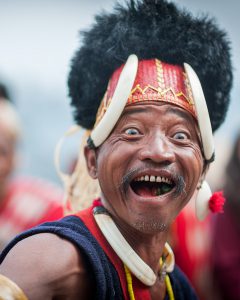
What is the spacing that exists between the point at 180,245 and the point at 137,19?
2622 millimetres

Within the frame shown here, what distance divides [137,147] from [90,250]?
1.49 ft

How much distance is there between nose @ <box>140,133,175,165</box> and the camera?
2.54 m

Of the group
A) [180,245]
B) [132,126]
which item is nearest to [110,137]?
[132,126]

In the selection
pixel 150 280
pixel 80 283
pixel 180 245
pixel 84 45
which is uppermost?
pixel 84 45

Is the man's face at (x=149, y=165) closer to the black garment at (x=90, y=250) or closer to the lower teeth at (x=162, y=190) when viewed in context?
the lower teeth at (x=162, y=190)

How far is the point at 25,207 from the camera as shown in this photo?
559 cm

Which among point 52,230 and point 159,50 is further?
point 159,50

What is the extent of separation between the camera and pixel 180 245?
5.04 m

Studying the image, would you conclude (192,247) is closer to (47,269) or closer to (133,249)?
(133,249)

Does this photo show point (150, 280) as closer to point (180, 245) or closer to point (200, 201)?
point (200, 201)

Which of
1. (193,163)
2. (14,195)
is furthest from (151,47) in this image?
(14,195)

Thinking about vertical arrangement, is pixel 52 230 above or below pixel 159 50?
below

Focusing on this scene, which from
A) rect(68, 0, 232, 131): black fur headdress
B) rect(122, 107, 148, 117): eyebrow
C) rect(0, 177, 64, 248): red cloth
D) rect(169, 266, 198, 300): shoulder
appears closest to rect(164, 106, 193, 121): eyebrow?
rect(122, 107, 148, 117): eyebrow

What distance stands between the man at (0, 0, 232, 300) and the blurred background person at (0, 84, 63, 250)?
2.54 meters
